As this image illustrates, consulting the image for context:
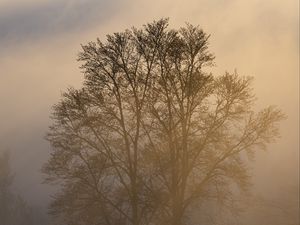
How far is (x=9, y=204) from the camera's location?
66250mm

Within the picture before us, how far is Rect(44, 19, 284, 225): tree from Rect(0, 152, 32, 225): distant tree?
42984 mm

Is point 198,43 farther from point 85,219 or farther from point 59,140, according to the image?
point 85,219

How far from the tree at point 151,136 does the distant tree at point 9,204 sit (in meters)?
43.0

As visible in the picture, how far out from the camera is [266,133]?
2233 centimetres

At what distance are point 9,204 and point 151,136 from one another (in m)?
48.3

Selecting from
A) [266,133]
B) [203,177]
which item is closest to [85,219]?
[203,177]

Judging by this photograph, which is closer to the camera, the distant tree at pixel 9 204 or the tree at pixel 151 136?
the tree at pixel 151 136

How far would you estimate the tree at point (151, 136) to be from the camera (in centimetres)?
2172

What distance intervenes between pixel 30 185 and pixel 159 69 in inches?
3478

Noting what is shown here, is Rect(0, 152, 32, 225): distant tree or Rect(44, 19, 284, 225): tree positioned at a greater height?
Rect(0, 152, 32, 225): distant tree

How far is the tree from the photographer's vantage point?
21719 millimetres

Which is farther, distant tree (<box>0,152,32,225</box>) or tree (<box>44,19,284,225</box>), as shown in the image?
distant tree (<box>0,152,32,225</box>)

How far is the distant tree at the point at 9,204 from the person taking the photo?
63.6 m

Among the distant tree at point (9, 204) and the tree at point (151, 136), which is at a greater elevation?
the distant tree at point (9, 204)
